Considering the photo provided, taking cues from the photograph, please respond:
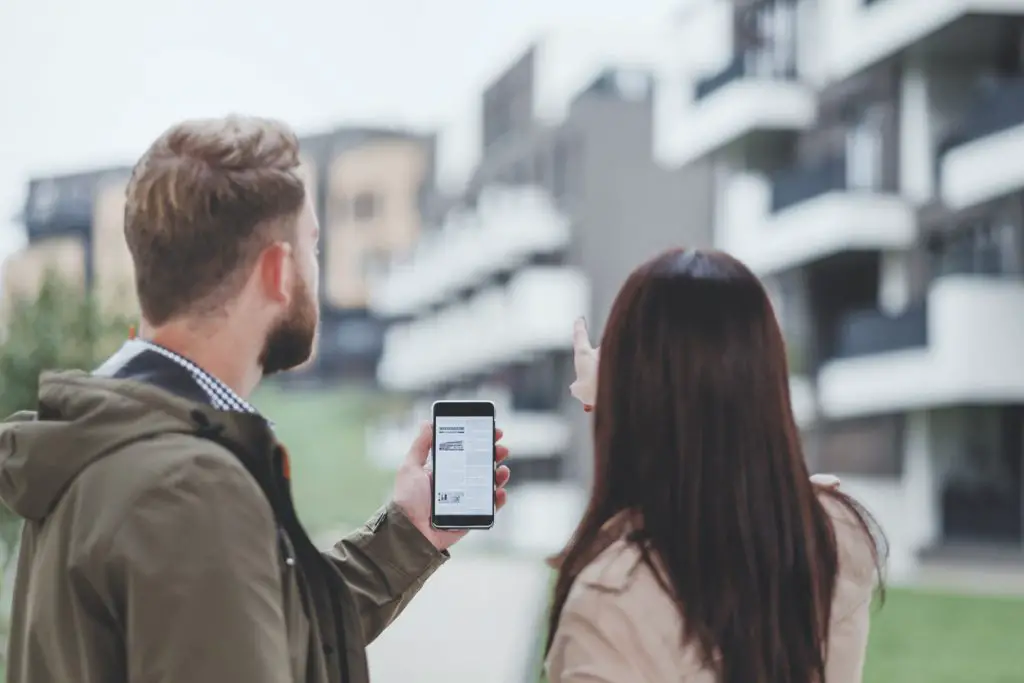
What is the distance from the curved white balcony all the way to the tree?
10483 mm

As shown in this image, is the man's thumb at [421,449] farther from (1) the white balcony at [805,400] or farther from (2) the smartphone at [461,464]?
(1) the white balcony at [805,400]

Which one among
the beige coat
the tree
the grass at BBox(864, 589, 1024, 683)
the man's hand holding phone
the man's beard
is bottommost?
the grass at BBox(864, 589, 1024, 683)

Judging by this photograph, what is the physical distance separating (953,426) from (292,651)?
11742mm

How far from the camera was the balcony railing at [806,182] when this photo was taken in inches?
531

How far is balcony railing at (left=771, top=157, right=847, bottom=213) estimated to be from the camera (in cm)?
1349

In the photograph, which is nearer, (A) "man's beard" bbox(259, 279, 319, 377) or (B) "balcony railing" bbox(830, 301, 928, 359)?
(A) "man's beard" bbox(259, 279, 319, 377)

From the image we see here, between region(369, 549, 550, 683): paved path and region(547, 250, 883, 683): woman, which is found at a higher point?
region(547, 250, 883, 683): woman

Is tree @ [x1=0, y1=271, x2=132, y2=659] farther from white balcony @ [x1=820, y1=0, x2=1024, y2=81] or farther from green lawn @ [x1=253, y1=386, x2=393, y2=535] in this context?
green lawn @ [x1=253, y1=386, x2=393, y2=535]

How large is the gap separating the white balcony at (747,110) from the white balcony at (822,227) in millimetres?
637

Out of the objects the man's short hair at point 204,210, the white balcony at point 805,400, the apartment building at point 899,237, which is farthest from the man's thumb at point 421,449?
the white balcony at point 805,400

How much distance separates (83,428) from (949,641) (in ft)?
29.6

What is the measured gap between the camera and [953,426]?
12.4 metres

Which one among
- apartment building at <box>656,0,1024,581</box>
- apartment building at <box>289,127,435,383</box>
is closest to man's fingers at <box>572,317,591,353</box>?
Result: apartment building at <box>656,0,1024,581</box>

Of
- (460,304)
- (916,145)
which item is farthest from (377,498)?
(916,145)
